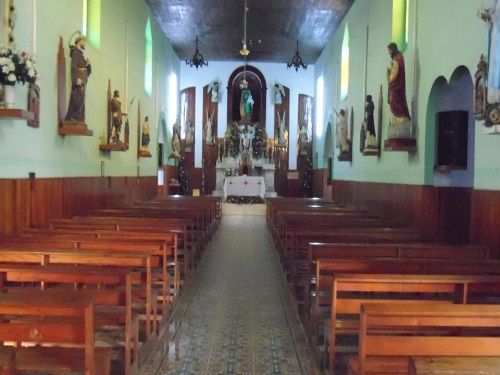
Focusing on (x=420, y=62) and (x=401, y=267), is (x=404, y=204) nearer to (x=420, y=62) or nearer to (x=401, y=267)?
(x=420, y=62)

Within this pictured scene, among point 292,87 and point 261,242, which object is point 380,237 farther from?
point 292,87

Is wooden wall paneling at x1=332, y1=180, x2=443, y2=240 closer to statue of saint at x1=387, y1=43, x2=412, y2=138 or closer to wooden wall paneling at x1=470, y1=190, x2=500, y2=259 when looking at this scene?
wooden wall paneling at x1=470, y1=190, x2=500, y2=259

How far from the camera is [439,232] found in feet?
30.9

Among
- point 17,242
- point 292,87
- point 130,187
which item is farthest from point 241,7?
point 17,242

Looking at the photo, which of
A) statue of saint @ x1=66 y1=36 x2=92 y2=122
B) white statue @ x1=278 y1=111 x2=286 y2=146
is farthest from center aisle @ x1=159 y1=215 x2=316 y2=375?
white statue @ x1=278 y1=111 x2=286 y2=146

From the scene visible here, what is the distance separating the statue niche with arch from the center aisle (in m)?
16.1

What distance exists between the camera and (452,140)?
906 cm

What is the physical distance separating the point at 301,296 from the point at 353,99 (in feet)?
33.1

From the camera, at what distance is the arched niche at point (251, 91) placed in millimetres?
25438

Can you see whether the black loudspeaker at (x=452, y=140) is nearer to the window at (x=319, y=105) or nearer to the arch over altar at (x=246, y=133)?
the window at (x=319, y=105)

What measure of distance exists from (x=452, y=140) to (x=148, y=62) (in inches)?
441

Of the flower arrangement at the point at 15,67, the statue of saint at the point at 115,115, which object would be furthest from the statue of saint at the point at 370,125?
the flower arrangement at the point at 15,67

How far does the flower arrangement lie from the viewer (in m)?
5.94

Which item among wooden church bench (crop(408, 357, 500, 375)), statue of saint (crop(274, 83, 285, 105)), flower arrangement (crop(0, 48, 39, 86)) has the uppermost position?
statue of saint (crop(274, 83, 285, 105))
